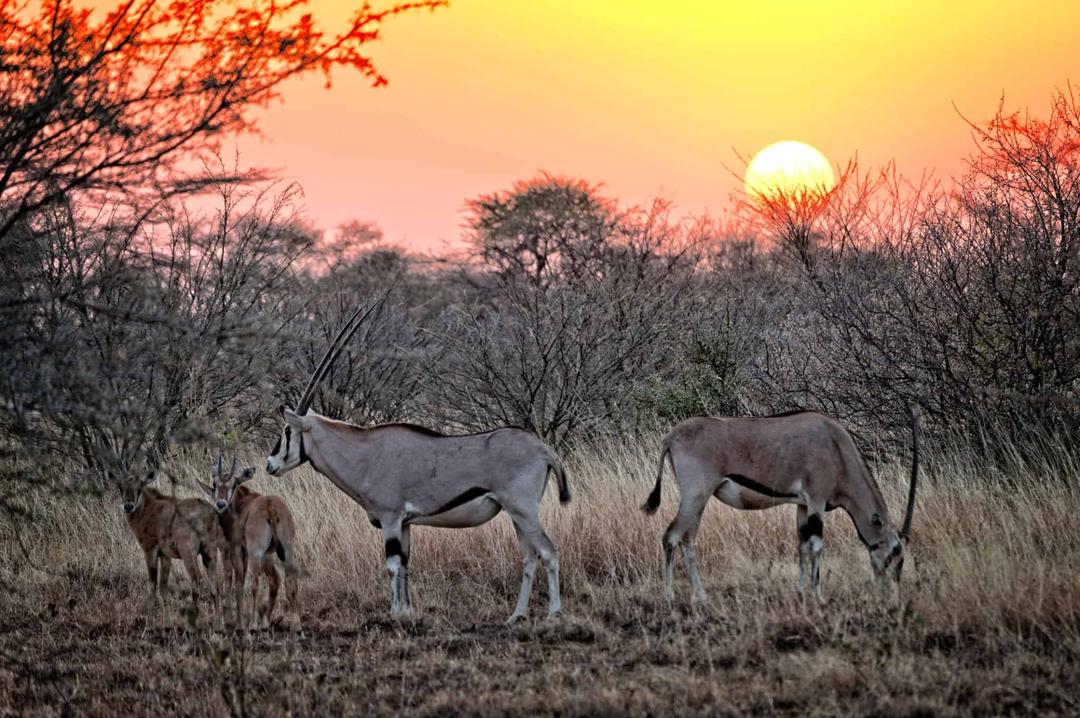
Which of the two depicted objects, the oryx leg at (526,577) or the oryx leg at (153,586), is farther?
the oryx leg at (153,586)

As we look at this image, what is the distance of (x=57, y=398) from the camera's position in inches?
234

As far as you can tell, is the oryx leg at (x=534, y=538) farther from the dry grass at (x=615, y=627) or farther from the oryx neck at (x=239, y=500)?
the oryx neck at (x=239, y=500)

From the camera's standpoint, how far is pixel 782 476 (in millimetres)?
8086

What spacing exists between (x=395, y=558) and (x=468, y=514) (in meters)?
0.58

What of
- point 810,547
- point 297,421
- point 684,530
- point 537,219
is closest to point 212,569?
point 297,421

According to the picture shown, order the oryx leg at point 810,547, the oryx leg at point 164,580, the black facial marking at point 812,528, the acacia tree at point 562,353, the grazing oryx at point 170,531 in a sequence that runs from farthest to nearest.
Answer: the acacia tree at point 562,353 → the oryx leg at point 164,580 → the grazing oryx at point 170,531 → the black facial marking at point 812,528 → the oryx leg at point 810,547

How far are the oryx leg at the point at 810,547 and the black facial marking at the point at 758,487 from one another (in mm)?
188

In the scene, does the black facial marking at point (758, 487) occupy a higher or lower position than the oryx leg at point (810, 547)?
higher

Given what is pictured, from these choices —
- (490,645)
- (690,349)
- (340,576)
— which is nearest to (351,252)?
(690,349)

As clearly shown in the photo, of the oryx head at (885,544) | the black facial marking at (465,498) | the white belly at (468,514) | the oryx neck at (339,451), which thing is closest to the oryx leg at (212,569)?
the oryx neck at (339,451)

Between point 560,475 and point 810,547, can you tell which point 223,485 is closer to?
point 560,475

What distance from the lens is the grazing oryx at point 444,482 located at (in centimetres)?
830

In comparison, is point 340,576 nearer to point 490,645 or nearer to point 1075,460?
point 490,645

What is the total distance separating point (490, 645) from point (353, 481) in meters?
1.83
